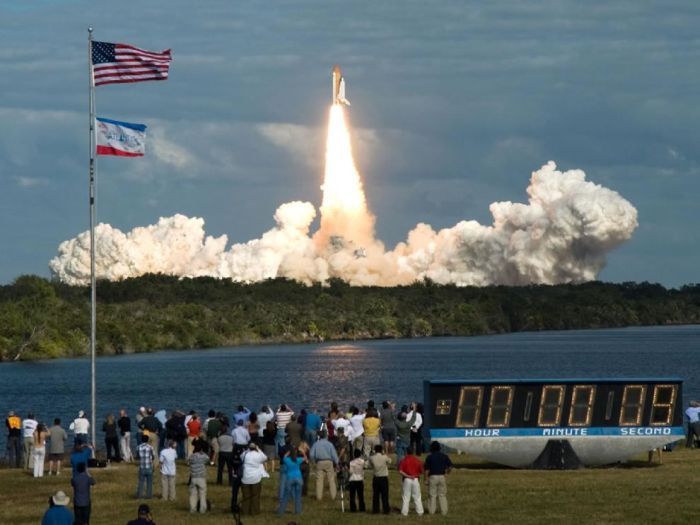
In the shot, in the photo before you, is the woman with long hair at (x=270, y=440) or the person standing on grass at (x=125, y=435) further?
the person standing on grass at (x=125, y=435)

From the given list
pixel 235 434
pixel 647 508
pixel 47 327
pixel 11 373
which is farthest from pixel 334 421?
pixel 47 327

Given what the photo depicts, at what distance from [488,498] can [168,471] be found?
271 inches

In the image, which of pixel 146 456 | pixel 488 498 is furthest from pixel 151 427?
pixel 488 498

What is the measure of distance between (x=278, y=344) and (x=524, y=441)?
387 feet

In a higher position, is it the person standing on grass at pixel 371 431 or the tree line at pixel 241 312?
the tree line at pixel 241 312

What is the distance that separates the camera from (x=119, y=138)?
43.7m

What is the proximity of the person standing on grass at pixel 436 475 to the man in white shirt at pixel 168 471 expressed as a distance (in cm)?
552

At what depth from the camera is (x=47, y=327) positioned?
127250 mm

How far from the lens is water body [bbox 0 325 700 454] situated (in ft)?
268

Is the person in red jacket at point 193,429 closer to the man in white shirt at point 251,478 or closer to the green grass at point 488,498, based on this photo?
the green grass at point 488,498

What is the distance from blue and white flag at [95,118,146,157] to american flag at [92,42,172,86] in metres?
1.16

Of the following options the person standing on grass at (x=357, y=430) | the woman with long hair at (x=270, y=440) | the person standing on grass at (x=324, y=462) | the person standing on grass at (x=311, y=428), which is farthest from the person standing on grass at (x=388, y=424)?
the person standing on grass at (x=324, y=462)

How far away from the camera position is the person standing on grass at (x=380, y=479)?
3306 centimetres

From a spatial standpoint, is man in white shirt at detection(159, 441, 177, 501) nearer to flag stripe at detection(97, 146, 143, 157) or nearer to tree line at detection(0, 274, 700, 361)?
flag stripe at detection(97, 146, 143, 157)
